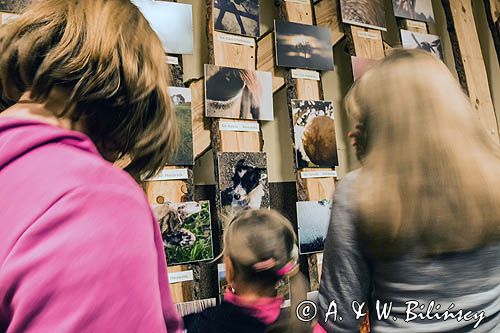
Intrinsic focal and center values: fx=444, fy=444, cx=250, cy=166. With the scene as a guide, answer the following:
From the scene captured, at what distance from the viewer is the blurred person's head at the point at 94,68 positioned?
50cm

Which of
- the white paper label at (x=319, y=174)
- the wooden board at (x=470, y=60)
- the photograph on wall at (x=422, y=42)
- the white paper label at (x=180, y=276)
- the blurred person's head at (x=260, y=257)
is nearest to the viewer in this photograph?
the blurred person's head at (x=260, y=257)

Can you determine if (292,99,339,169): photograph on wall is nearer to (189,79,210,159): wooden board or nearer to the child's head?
(189,79,210,159): wooden board

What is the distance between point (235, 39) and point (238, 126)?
31 cm

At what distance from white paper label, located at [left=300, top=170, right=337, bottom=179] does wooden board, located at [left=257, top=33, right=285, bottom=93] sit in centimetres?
33

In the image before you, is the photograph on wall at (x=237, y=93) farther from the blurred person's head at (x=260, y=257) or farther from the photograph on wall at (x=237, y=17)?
the blurred person's head at (x=260, y=257)

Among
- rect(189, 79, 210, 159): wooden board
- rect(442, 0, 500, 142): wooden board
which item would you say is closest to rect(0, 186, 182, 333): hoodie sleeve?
rect(189, 79, 210, 159): wooden board

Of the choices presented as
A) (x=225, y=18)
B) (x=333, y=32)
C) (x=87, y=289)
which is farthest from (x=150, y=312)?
(x=333, y=32)

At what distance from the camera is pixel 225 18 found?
155cm

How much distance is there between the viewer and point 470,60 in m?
2.14

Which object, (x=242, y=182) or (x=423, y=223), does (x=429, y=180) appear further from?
(x=242, y=182)

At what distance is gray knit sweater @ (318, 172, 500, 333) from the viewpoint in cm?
77

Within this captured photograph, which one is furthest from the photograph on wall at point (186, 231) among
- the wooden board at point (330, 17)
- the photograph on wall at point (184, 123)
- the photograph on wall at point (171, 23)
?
the wooden board at point (330, 17)

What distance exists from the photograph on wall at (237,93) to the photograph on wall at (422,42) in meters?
0.74

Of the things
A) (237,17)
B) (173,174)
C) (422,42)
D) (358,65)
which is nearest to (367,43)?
(358,65)
